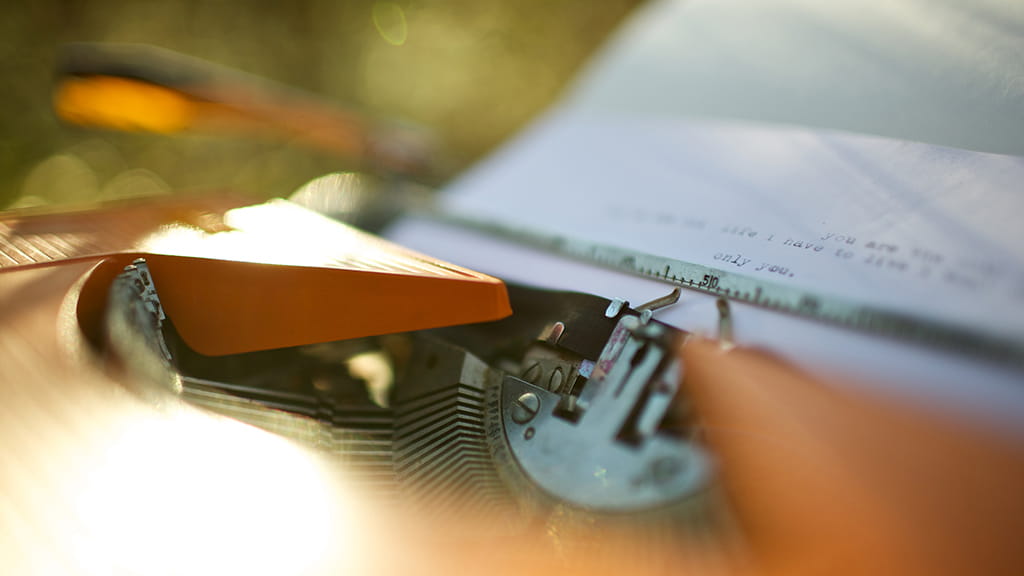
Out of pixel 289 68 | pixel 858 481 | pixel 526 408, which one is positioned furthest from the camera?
pixel 289 68

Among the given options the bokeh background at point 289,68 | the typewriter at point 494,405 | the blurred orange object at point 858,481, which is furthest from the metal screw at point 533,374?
the bokeh background at point 289,68

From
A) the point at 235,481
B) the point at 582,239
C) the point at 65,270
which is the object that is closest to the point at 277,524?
the point at 235,481

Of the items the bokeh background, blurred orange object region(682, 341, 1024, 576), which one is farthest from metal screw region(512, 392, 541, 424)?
the bokeh background

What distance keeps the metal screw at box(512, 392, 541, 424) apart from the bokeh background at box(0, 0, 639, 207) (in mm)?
1578

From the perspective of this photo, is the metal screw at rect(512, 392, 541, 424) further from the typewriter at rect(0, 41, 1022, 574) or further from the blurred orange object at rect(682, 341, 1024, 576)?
the blurred orange object at rect(682, 341, 1024, 576)

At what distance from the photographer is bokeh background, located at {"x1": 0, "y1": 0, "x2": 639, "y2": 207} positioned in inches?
68.8

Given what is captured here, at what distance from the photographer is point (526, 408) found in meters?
0.46

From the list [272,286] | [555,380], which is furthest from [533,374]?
[272,286]

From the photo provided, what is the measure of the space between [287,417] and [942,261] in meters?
0.53

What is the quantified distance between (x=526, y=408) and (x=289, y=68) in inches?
86.0

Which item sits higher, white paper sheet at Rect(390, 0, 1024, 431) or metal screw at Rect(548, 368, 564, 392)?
white paper sheet at Rect(390, 0, 1024, 431)

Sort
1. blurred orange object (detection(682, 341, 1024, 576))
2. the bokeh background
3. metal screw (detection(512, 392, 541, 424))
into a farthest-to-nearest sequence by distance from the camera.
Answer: the bokeh background
metal screw (detection(512, 392, 541, 424))
blurred orange object (detection(682, 341, 1024, 576))

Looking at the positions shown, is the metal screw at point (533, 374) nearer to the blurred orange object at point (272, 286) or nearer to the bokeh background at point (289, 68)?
the blurred orange object at point (272, 286)

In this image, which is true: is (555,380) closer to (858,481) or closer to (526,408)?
(526,408)
